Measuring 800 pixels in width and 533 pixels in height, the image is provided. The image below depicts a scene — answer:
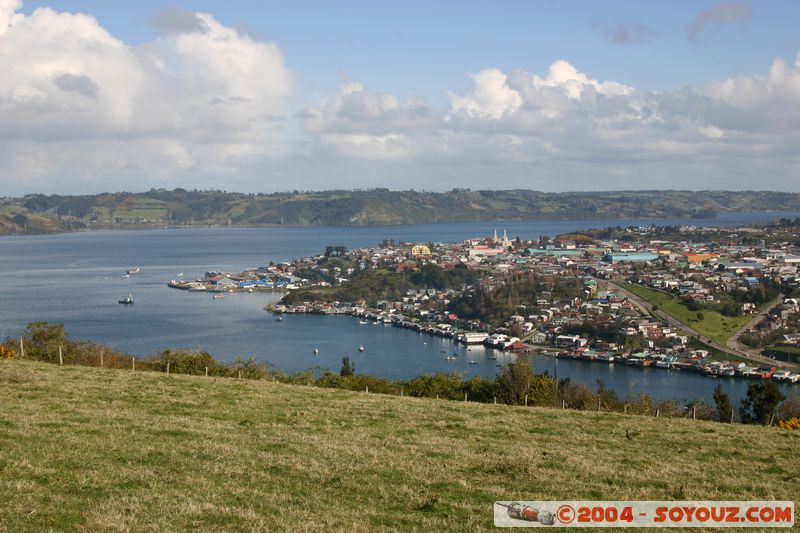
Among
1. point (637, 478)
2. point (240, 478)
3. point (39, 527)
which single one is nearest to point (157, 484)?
point (240, 478)

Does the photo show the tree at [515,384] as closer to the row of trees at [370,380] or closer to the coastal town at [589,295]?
the row of trees at [370,380]

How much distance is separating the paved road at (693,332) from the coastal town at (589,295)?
151mm

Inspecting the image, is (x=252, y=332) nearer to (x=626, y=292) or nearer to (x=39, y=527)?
(x=626, y=292)

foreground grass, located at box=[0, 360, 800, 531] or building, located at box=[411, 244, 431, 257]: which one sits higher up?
foreground grass, located at box=[0, 360, 800, 531]

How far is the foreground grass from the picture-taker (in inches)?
251

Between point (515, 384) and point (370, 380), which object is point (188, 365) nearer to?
point (370, 380)

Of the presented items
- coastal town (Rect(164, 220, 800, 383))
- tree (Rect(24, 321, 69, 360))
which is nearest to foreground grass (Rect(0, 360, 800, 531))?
tree (Rect(24, 321, 69, 360))

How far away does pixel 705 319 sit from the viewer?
68812 millimetres

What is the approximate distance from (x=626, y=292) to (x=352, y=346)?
37.5 m

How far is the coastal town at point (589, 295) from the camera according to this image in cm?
5969

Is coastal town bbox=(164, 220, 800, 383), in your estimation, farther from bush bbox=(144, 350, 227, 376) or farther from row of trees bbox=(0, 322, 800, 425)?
bush bbox=(144, 350, 227, 376)

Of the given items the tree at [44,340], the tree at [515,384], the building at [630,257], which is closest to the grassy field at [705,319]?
the building at [630,257]

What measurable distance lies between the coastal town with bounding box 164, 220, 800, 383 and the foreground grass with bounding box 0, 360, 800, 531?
1731 inches

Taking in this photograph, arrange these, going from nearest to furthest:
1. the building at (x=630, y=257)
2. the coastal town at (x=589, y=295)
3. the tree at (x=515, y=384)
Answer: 1. the tree at (x=515, y=384)
2. the coastal town at (x=589, y=295)
3. the building at (x=630, y=257)
